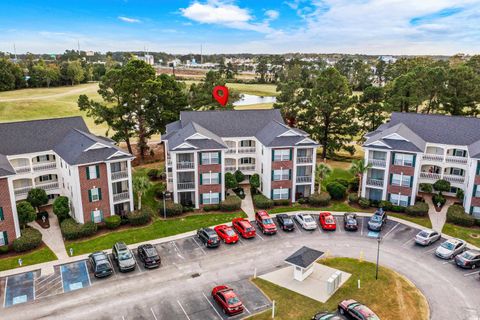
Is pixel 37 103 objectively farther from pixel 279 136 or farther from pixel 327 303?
pixel 327 303

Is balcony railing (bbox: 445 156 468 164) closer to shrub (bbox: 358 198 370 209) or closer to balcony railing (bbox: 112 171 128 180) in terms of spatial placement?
shrub (bbox: 358 198 370 209)

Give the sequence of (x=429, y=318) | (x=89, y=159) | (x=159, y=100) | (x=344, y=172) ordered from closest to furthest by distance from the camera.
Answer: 1. (x=429, y=318)
2. (x=89, y=159)
3. (x=344, y=172)
4. (x=159, y=100)

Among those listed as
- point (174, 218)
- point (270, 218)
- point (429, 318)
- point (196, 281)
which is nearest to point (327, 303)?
point (429, 318)

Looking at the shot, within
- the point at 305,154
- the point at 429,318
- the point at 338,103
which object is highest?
the point at 338,103

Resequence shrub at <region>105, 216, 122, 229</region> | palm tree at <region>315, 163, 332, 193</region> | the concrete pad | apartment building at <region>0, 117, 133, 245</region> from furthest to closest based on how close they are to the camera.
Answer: palm tree at <region>315, 163, 332, 193</region> → shrub at <region>105, 216, 122, 229</region> → apartment building at <region>0, 117, 133, 245</region> → the concrete pad

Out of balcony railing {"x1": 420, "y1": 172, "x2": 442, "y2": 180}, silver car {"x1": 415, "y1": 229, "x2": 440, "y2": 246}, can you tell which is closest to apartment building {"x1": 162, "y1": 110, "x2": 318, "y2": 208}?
balcony railing {"x1": 420, "y1": 172, "x2": 442, "y2": 180}

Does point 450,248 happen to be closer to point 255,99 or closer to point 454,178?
point 454,178

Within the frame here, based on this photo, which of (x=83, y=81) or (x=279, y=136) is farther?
(x=83, y=81)

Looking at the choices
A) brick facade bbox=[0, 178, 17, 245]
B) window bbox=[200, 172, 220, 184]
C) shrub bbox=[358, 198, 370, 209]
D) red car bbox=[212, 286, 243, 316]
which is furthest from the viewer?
window bbox=[200, 172, 220, 184]
